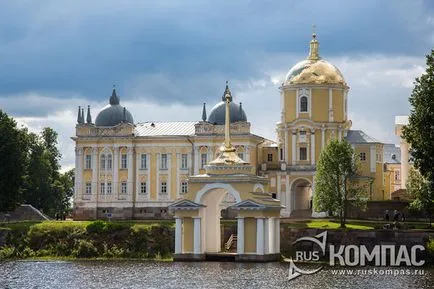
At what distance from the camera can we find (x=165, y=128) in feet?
336

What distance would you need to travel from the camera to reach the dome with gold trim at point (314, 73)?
98.9m

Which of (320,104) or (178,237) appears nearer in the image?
(178,237)

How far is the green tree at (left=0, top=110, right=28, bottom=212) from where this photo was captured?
82688 millimetres

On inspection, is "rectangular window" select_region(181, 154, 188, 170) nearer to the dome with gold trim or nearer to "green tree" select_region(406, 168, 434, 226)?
the dome with gold trim

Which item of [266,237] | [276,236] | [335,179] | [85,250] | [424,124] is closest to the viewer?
[424,124]

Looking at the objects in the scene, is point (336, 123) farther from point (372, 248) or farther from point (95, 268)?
point (95, 268)

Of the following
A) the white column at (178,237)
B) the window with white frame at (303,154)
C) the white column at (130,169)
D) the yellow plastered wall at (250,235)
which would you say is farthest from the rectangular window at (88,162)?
the yellow plastered wall at (250,235)

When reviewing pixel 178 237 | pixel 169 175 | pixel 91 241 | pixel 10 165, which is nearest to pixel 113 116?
pixel 169 175

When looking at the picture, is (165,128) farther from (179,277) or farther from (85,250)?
(179,277)

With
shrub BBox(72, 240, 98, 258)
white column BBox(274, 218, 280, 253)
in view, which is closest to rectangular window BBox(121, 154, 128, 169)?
shrub BBox(72, 240, 98, 258)

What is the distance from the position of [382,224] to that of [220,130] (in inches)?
881

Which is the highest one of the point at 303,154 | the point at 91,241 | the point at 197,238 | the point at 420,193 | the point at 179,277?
the point at 303,154

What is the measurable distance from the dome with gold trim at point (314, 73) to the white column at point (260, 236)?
31.4 metres

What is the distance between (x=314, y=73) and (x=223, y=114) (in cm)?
911
